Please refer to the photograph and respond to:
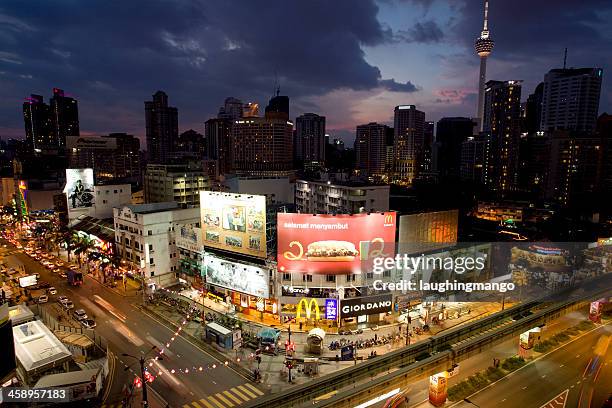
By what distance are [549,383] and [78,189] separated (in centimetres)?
8394

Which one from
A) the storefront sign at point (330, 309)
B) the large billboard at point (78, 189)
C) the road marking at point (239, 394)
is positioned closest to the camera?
the road marking at point (239, 394)

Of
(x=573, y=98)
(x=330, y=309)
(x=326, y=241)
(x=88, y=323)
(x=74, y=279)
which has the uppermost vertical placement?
(x=573, y=98)

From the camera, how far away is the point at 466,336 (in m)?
33.1

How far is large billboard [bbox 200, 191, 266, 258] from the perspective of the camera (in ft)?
144

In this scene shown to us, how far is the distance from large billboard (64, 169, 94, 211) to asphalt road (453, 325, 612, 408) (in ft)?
256

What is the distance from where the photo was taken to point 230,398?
2836cm

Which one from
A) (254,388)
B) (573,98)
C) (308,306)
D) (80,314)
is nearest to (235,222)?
(308,306)

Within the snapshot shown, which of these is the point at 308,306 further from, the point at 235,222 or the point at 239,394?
the point at 235,222

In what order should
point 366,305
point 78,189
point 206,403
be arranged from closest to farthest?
1. point 206,403
2. point 366,305
3. point 78,189

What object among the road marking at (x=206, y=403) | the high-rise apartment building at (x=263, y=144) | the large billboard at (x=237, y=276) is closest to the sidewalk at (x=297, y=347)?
the large billboard at (x=237, y=276)

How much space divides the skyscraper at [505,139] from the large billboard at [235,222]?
422 feet

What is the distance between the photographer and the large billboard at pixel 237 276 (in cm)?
4134

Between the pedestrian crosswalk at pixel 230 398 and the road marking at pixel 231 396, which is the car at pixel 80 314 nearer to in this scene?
the pedestrian crosswalk at pixel 230 398

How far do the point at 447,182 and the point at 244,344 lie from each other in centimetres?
12782
